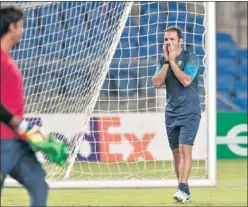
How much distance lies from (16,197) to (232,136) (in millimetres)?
7360

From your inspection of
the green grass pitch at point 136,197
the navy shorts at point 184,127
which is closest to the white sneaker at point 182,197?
the green grass pitch at point 136,197

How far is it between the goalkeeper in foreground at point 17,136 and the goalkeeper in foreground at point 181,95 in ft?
13.9

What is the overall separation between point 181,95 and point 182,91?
44mm

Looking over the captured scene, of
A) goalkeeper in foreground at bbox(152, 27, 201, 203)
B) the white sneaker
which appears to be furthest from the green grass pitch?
goalkeeper in foreground at bbox(152, 27, 201, 203)

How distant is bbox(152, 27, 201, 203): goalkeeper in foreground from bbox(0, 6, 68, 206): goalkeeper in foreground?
4.22 m

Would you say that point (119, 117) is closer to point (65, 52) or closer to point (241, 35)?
point (65, 52)

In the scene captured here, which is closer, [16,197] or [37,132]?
[37,132]

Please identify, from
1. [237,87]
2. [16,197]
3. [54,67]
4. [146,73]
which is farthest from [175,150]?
[237,87]

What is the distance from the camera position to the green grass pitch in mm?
11125

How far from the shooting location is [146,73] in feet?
53.9

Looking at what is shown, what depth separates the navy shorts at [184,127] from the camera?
11.0 metres

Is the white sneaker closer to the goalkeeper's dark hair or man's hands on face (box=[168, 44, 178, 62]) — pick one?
man's hands on face (box=[168, 44, 178, 62])

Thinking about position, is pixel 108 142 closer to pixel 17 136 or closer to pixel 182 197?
pixel 182 197

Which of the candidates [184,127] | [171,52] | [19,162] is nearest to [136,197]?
[184,127]
